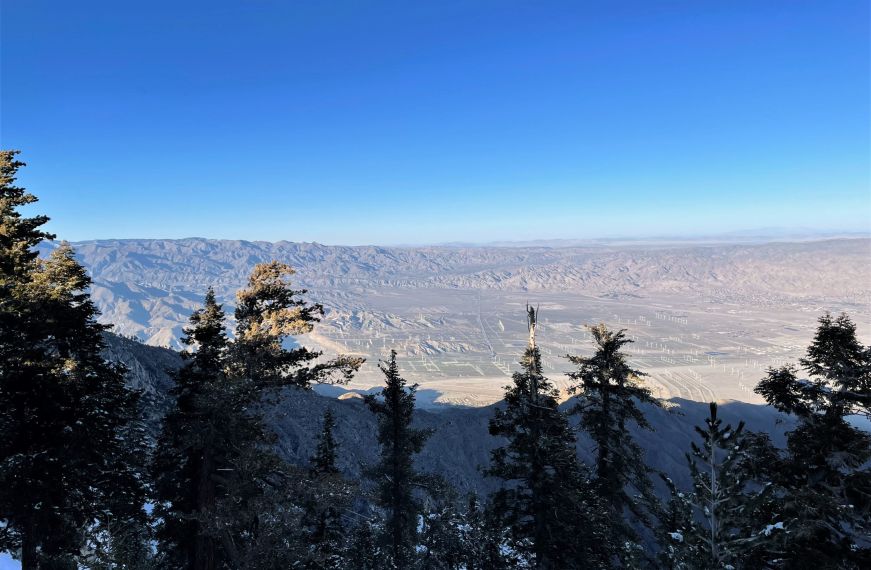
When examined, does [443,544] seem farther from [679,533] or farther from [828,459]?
[828,459]

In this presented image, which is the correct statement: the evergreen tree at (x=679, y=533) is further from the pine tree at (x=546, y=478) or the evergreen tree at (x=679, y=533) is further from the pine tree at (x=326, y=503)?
the pine tree at (x=326, y=503)

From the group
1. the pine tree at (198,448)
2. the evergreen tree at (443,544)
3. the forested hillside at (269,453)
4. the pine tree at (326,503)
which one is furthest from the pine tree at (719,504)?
the evergreen tree at (443,544)

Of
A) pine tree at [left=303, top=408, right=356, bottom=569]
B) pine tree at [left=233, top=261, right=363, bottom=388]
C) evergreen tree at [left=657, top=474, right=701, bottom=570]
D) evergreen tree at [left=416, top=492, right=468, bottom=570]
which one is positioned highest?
pine tree at [left=233, top=261, right=363, bottom=388]

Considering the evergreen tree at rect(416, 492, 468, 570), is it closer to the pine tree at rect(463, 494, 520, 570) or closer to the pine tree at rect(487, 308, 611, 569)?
the pine tree at rect(463, 494, 520, 570)

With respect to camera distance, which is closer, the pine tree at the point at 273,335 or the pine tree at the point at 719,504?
the pine tree at the point at 719,504

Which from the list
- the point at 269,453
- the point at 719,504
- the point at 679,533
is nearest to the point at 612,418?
the point at 679,533

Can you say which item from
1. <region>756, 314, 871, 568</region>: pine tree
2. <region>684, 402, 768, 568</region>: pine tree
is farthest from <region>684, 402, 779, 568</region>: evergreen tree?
<region>756, 314, 871, 568</region>: pine tree

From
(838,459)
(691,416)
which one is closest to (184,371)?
(838,459)
